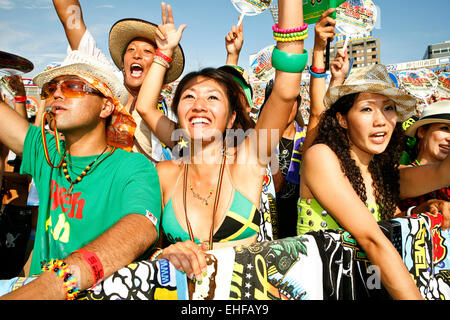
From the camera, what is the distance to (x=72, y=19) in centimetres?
258

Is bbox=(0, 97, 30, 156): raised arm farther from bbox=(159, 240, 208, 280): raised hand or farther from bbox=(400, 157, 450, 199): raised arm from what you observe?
bbox=(400, 157, 450, 199): raised arm

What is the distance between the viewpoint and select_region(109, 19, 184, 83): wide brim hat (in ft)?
9.47

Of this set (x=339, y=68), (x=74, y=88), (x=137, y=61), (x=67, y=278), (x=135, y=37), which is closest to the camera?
(x=67, y=278)

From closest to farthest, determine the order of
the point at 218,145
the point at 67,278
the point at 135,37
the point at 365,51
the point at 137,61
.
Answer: the point at 67,278, the point at 218,145, the point at 137,61, the point at 135,37, the point at 365,51

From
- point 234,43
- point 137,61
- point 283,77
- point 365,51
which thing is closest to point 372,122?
point 283,77

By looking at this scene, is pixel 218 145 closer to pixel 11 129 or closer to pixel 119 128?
pixel 119 128

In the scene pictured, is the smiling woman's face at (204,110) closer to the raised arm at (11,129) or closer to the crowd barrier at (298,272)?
the crowd barrier at (298,272)

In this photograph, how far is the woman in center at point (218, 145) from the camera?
168cm

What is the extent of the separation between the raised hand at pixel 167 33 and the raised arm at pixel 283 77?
99cm

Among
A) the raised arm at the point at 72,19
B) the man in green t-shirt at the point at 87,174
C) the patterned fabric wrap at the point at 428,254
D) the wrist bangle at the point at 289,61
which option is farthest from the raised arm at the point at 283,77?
the raised arm at the point at 72,19

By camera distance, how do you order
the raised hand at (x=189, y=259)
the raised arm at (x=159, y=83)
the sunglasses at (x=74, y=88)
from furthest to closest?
the raised arm at (x=159, y=83) → the sunglasses at (x=74, y=88) → the raised hand at (x=189, y=259)

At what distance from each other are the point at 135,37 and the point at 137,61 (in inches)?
Answer: 12.0
